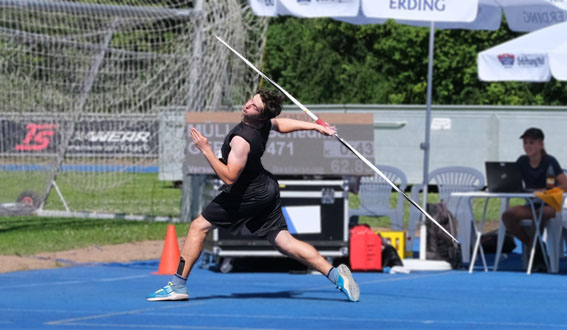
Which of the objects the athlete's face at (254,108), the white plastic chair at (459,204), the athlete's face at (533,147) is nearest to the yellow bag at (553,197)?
the athlete's face at (533,147)

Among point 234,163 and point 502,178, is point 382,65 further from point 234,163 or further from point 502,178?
point 234,163

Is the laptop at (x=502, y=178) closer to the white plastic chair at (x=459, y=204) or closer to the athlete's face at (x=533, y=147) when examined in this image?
the athlete's face at (x=533, y=147)

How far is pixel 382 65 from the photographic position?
4709cm

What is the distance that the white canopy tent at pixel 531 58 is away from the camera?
46.0 feet

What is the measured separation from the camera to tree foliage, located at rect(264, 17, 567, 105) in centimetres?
4362

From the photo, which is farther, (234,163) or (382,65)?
(382,65)

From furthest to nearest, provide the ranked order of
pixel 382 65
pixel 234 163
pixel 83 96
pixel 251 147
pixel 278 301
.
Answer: pixel 382 65 < pixel 83 96 < pixel 278 301 < pixel 251 147 < pixel 234 163

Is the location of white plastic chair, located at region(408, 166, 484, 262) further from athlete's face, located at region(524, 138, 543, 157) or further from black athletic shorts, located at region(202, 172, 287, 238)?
black athletic shorts, located at region(202, 172, 287, 238)

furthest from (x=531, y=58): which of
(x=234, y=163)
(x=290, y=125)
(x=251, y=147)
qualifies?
(x=234, y=163)

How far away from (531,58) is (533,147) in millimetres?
1172

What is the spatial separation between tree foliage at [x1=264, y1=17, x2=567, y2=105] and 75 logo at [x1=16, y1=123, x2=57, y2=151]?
23.1 metres

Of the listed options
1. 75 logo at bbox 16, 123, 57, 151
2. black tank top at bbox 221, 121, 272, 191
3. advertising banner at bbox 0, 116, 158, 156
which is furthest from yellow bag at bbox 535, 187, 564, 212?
75 logo at bbox 16, 123, 57, 151

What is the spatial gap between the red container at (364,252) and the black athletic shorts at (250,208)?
350cm

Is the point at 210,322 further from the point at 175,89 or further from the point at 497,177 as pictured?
the point at 175,89
